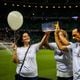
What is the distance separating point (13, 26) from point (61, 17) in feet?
126

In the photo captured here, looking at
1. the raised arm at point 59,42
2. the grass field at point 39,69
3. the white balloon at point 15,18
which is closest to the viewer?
the raised arm at point 59,42

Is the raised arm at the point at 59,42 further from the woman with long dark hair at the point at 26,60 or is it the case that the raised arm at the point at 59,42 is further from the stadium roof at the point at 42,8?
the stadium roof at the point at 42,8

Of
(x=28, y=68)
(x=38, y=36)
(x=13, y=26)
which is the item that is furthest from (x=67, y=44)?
(x=38, y=36)

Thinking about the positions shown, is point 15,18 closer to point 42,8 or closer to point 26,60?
point 26,60

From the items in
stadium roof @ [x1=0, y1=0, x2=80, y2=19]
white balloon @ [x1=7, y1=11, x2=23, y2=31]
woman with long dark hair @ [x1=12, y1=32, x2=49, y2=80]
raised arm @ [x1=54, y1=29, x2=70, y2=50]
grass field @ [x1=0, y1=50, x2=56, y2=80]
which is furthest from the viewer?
stadium roof @ [x1=0, y1=0, x2=80, y2=19]

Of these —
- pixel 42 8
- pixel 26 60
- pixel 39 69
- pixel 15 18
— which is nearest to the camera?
pixel 26 60

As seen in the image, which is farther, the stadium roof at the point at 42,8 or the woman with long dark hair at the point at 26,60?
the stadium roof at the point at 42,8

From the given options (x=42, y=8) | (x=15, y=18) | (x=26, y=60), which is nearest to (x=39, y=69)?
(x=15, y=18)

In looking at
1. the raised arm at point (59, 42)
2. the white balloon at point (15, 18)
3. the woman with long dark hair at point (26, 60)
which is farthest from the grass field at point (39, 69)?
the raised arm at point (59, 42)

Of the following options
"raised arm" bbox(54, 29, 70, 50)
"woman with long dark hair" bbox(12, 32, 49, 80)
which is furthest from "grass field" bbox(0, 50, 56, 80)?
"raised arm" bbox(54, 29, 70, 50)

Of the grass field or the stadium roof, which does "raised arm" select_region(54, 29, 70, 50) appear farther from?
the stadium roof

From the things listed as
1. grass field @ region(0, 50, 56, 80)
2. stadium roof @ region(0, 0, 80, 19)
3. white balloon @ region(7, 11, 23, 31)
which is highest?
stadium roof @ region(0, 0, 80, 19)

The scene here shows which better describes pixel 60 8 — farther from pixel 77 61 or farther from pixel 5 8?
pixel 77 61

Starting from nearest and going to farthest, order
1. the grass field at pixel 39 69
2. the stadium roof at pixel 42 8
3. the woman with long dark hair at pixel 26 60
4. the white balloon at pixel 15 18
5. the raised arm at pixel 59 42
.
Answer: the raised arm at pixel 59 42
the woman with long dark hair at pixel 26 60
the white balloon at pixel 15 18
the grass field at pixel 39 69
the stadium roof at pixel 42 8
